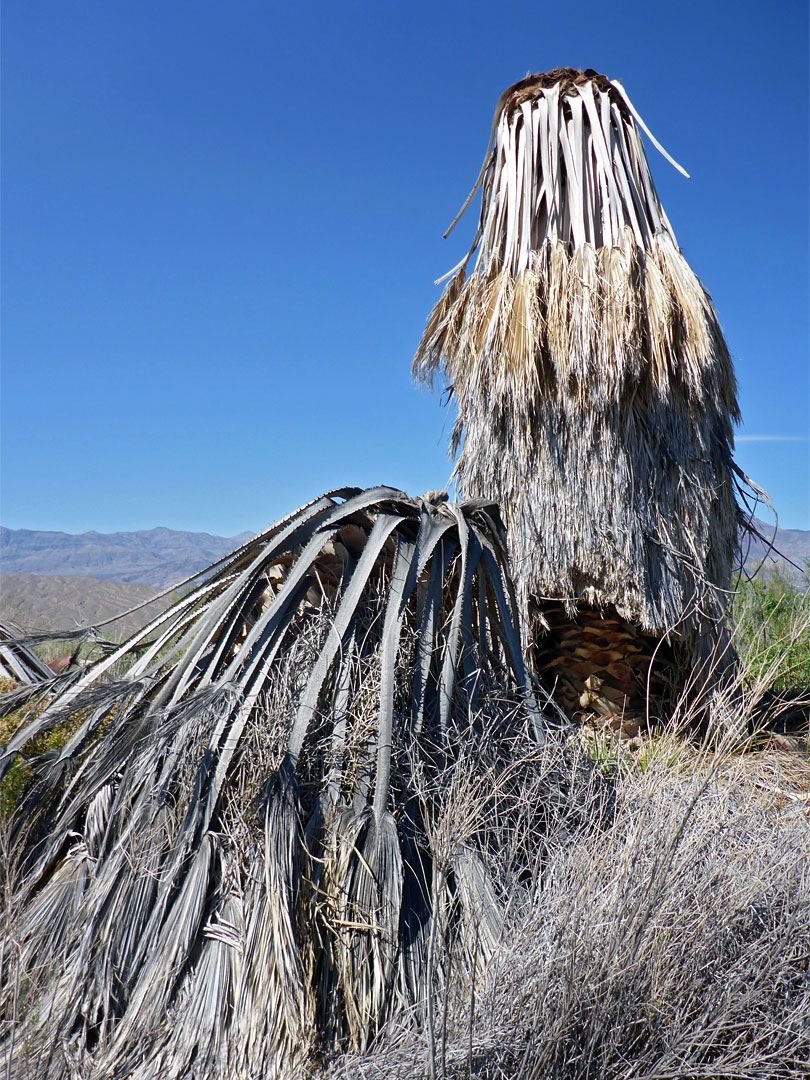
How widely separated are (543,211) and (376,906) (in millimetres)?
4738

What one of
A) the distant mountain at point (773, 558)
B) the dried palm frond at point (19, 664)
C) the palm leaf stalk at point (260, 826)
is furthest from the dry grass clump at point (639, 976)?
the distant mountain at point (773, 558)

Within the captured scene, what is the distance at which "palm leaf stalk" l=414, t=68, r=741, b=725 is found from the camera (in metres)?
4.97

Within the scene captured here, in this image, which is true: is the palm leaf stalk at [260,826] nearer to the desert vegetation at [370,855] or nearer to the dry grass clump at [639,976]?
the desert vegetation at [370,855]

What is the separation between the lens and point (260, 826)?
230 cm

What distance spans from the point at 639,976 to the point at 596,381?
357cm

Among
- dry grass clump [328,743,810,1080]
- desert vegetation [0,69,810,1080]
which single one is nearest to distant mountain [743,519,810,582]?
desert vegetation [0,69,810,1080]

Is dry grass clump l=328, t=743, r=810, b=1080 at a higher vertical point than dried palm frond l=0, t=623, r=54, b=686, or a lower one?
lower

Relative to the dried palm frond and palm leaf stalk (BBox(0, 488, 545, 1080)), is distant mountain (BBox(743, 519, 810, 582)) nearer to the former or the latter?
palm leaf stalk (BBox(0, 488, 545, 1080))

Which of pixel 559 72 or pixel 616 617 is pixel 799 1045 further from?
pixel 559 72

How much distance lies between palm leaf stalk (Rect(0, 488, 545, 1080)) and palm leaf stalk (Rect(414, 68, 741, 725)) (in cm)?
224

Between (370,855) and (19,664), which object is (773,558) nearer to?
(370,855)

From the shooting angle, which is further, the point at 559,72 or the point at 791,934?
the point at 559,72

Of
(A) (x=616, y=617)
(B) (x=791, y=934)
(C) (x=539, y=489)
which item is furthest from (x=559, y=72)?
(B) (x=791, y=934)

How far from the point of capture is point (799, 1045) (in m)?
2.22
